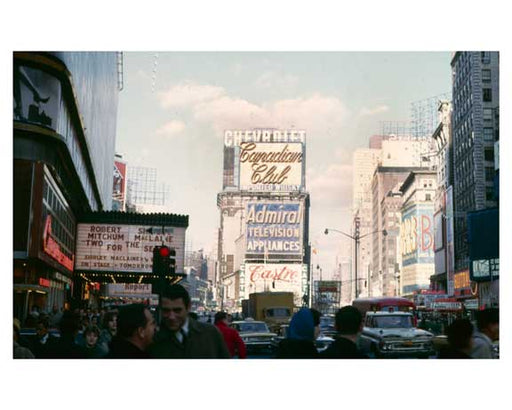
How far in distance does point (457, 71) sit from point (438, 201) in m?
34.2

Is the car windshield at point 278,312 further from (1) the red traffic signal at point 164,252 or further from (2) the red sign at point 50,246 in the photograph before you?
(1) the red traffic signal at point 164,252

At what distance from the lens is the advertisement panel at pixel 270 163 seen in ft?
591

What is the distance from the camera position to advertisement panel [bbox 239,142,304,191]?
591 ft

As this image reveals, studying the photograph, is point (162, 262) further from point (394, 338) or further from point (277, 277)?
point (277, 277)

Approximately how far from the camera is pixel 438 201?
141m

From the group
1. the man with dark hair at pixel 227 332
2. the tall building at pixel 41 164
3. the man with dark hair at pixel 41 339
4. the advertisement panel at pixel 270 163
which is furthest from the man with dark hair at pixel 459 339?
the advertisement panel at pixel 270 163

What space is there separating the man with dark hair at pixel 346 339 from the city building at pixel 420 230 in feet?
517

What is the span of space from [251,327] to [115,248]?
1851 cm

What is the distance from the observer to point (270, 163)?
184 metres

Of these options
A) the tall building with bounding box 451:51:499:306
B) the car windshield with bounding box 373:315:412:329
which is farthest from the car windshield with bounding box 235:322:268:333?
the tall building with bounding box 451:51:499:306

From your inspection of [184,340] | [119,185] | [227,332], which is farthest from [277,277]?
[184,340]
